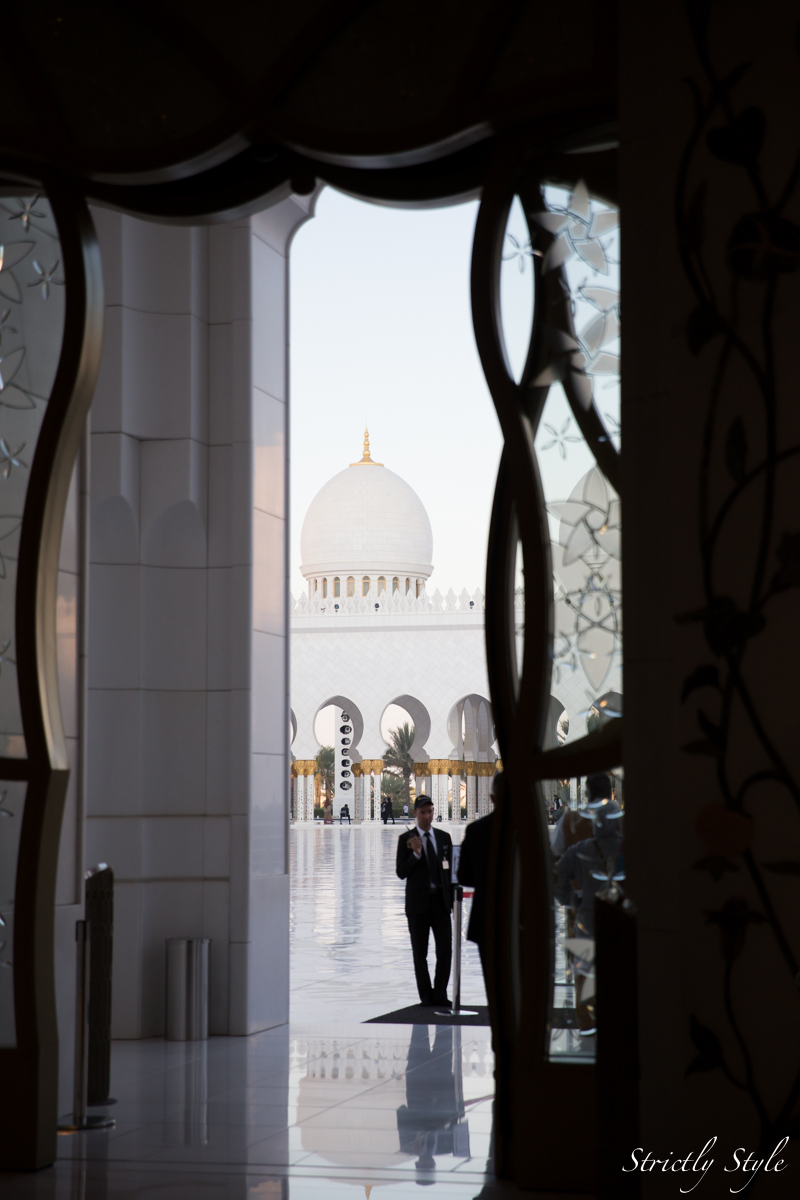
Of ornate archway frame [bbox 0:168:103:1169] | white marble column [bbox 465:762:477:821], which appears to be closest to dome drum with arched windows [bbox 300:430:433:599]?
white marble column [bbox 465:762:477:821]

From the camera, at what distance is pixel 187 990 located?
713 centimetres

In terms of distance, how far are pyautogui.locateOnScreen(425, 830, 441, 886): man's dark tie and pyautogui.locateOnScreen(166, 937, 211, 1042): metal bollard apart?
6.16ft

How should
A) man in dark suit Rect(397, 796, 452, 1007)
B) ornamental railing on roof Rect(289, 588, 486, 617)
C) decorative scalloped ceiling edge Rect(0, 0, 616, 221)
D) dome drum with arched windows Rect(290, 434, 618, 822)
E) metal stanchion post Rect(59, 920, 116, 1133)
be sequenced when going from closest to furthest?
decorative scalloped ceiling edge Rect(0, 0, 616, 221), metal stanchion post Rect(59, 920, 116, 1133), man in dark suit Rect(397, 796, 452, 1007), dome drum with arched windows Rect(290, 434, 618, 822), ornamental railing on roof Rect(289, 588, 486, 617)

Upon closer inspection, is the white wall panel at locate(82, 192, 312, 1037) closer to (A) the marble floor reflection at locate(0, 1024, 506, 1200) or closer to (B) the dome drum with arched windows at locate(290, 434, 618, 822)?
(A) the marble floor reflection at locate(0, 1024, 506, 1200)

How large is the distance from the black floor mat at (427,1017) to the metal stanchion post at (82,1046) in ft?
8.90

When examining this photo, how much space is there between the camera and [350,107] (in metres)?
4.14

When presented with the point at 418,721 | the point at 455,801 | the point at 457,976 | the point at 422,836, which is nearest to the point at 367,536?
the point at 418,721

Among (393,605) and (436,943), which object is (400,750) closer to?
(393,605)

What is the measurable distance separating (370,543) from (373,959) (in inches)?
1294

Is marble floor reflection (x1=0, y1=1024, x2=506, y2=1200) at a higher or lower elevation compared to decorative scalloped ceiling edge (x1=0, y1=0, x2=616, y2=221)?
lower

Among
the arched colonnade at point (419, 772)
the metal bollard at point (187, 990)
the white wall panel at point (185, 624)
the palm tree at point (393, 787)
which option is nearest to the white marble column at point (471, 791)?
the arched colonnade at point (419, 772)

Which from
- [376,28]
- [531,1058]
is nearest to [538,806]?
[531,1058]

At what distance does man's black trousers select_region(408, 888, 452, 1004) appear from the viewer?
8.23m

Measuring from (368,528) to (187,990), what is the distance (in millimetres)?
36185
